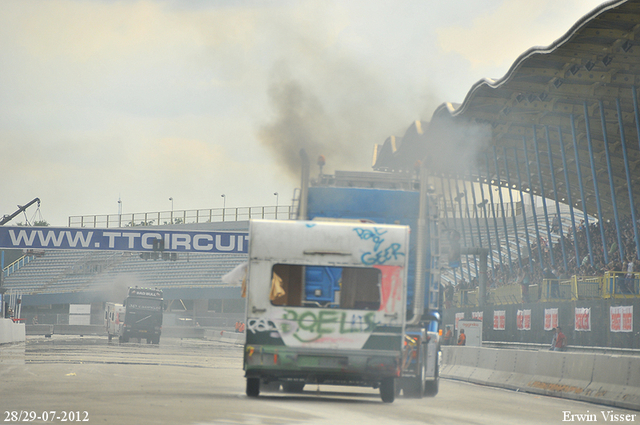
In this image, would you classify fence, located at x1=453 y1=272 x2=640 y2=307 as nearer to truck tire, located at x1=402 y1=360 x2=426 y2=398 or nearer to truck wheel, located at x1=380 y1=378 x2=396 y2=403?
truck tire, located at x1=402 y1=360 x2=426 y2=398

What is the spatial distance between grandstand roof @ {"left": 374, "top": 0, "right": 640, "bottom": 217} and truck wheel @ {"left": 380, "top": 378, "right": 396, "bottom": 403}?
1241cm

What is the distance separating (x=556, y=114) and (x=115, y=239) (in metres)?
22.5

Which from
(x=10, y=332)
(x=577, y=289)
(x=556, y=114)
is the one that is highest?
(x=556, y=114)

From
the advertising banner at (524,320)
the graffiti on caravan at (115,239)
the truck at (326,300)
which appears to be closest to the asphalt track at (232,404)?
the truck at (326,300)

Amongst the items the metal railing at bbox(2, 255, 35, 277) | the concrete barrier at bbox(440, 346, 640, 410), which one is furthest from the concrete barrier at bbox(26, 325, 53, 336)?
the concrete barrier at bbox(440, 346, 640, 410)

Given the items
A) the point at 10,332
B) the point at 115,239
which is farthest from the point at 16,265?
the point at 115,239

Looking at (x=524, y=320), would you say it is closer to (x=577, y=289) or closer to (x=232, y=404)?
(x=577, y=289)

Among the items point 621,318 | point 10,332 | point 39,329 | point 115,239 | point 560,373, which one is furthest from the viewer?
point 39,329

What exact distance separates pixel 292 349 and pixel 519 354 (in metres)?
9.46

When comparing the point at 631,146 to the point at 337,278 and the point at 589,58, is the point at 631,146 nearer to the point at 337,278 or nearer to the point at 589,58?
the point at 589,58

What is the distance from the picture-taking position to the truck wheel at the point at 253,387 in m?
14.8

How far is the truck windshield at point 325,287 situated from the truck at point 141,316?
38903 millimetres

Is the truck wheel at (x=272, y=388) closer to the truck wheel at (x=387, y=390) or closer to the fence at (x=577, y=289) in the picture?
the truck wheel at (x=387, y=390)

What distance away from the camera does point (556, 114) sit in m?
40.1
